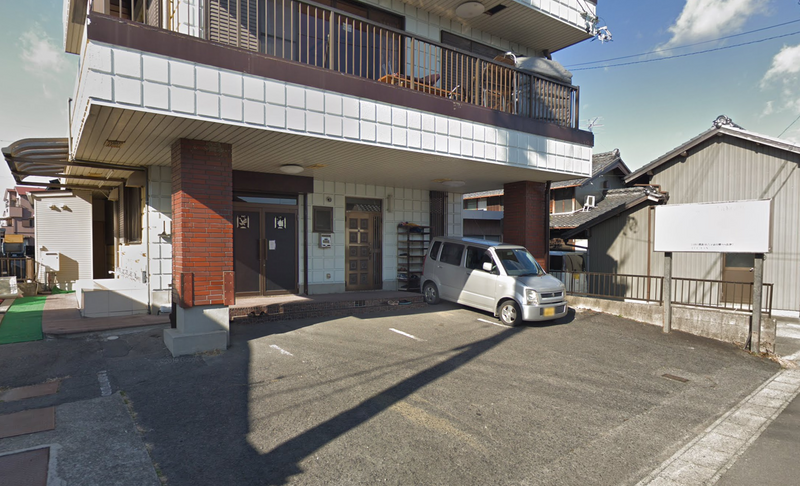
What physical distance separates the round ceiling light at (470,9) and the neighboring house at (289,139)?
32cm

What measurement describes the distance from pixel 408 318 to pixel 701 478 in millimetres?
6167

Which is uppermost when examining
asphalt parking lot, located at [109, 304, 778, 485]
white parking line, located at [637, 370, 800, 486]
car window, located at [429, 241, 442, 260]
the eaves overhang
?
the eaves overhang

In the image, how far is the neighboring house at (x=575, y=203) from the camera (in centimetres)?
1881

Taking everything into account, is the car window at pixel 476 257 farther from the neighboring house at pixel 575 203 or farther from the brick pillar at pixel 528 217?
the neighboring house at pixel 575 203

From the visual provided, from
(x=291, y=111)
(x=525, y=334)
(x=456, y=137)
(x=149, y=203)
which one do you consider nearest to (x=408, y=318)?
(x=525, y=334)

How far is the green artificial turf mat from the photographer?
727 centimetres

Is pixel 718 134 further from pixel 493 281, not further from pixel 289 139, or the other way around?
pixel 289 139

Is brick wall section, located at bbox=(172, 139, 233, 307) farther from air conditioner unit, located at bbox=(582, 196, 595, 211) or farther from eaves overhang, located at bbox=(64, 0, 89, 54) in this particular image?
air conditioner unit, located at bbox=(582, 196, 595, 211)

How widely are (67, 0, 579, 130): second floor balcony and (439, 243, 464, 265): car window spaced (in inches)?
134

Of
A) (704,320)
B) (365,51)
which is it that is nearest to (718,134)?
(704,320)

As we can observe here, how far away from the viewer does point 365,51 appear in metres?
9.93

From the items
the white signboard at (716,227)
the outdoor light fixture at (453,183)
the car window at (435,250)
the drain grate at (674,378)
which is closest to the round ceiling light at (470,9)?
the outdoor light fixture at (453,183)

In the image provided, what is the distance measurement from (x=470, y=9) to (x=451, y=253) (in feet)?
20.4

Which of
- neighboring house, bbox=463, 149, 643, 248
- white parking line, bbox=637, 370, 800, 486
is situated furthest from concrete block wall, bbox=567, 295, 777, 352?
neighboring house, bbox=463, 149, 643, 248
